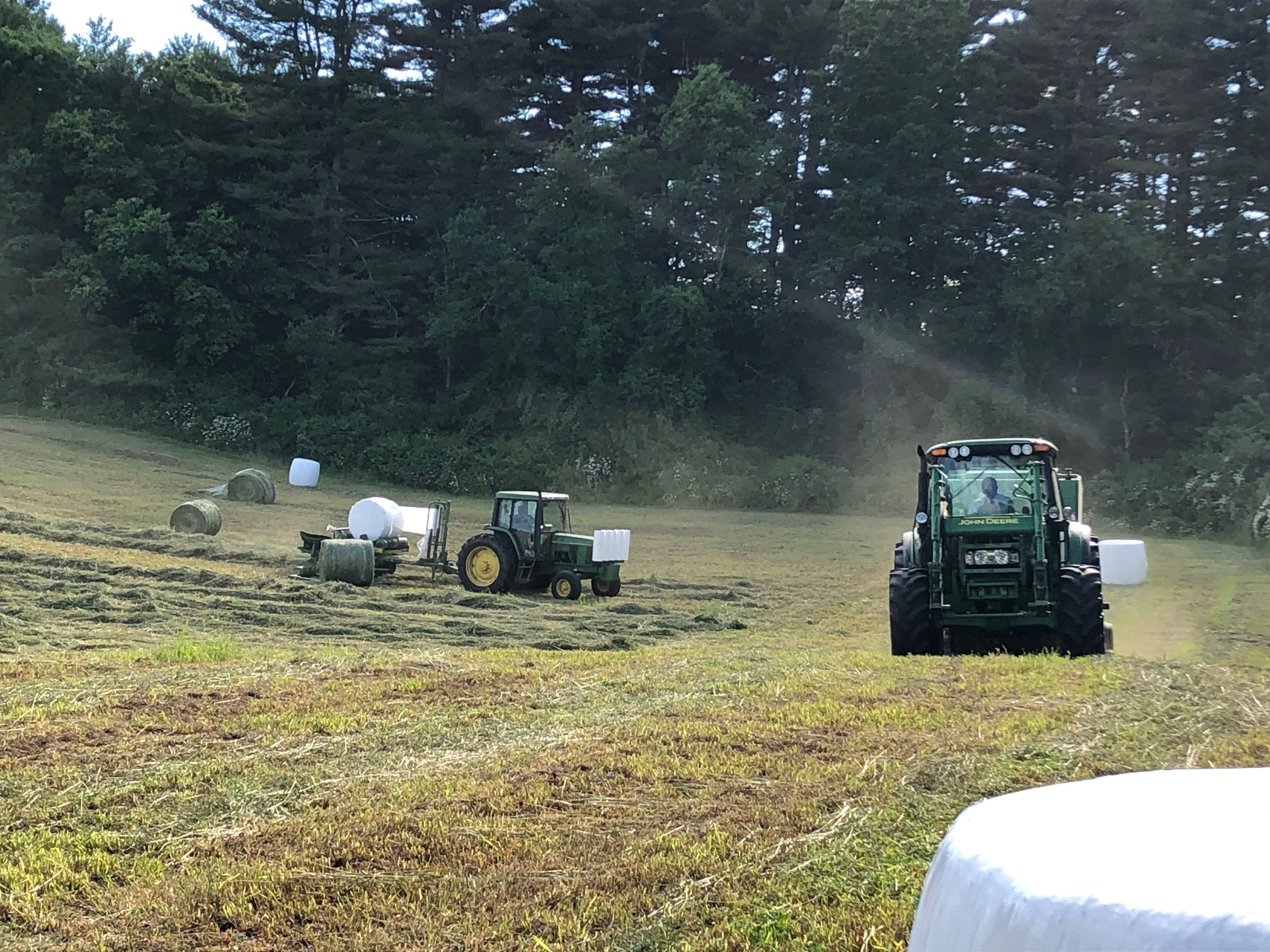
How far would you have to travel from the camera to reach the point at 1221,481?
32875 mm

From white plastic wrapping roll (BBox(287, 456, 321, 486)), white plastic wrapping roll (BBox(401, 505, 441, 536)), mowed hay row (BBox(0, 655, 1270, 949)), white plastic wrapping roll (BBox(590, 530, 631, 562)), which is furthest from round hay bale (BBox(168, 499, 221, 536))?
mowed hay row (BBox(0, 655, 1270, 949))

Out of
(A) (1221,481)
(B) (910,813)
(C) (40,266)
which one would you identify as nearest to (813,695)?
(B) (910,813)

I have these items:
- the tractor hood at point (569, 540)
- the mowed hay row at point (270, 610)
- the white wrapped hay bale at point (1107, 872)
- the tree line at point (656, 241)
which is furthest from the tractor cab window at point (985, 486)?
the tree line at point (656, 241)

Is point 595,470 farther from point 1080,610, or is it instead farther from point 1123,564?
point 1080,610

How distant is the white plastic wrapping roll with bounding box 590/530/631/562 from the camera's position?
19.2 metres

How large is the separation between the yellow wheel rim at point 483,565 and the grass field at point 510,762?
378cm

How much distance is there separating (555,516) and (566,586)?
5.20 ft

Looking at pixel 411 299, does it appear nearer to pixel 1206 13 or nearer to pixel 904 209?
pixel 904 209

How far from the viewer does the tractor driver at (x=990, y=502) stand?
12156mm

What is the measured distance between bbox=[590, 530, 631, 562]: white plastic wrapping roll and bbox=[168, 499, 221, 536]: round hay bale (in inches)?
306

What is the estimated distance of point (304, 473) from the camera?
33594mm

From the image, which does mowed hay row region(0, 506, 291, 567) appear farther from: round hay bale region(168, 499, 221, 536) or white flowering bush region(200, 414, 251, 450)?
white flowering bush region(200, 414, 251, 450)

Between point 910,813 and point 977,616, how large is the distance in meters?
7.23

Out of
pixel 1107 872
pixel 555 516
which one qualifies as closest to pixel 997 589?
pixel 555 516
